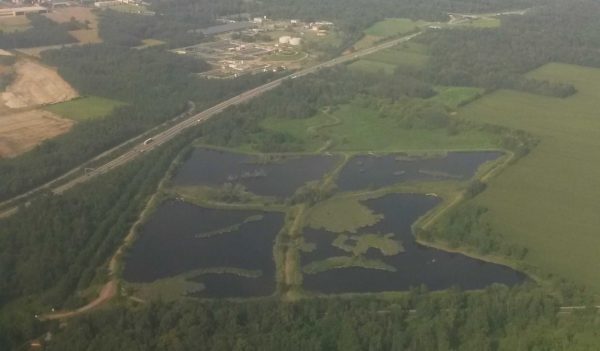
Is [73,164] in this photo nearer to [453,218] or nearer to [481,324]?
[453,218]

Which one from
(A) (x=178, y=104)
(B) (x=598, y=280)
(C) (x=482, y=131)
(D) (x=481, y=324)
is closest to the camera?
(D) (x=481, y=324)

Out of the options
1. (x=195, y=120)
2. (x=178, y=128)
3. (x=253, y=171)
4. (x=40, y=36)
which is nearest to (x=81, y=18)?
(x=40, y=36)

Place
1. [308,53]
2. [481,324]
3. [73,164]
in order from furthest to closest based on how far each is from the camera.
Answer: [308,53] → [73,164] → [481,324]

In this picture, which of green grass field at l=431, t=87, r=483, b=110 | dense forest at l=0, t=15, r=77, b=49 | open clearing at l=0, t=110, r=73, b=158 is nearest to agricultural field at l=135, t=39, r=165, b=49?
dense forest at l=0, t=15, r=77, b=49

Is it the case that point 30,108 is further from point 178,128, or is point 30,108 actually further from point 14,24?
point 14,24

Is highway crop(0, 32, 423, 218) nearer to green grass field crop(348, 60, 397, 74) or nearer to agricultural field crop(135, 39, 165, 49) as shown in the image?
green grass field crop(348, 60, 397, 74)

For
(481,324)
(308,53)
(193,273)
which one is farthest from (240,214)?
(308,53)
